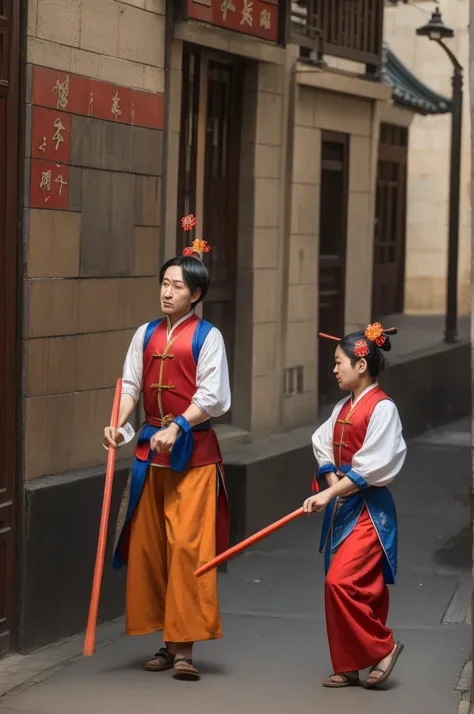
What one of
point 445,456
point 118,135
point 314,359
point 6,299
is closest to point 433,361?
point 445,456

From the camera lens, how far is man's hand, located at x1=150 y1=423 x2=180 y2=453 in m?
7.31

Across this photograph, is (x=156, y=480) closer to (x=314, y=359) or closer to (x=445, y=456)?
(x=314, y=359)

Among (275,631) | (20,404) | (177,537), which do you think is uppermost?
(20,404)

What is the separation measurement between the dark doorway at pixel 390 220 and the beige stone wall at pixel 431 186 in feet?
3.35

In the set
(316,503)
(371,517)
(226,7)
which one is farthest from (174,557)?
(226,7)

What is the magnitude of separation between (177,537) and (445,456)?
27.2 feet

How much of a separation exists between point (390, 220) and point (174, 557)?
48.7 feet

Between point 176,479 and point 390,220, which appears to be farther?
point 390,220

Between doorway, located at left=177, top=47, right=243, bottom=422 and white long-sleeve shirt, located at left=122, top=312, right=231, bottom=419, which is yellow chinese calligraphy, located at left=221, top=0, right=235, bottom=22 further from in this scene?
white long-sleeve shirt, located at left=122, top=312, right=231, bottom=419

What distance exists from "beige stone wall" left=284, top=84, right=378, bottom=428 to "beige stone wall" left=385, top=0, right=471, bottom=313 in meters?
9.85

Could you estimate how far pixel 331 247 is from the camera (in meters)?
14.0

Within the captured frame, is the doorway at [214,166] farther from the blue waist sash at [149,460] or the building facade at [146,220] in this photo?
the blue waist sash at [149,460]

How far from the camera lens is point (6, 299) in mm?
7980

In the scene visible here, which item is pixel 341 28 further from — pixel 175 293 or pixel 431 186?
pixel 431 186
